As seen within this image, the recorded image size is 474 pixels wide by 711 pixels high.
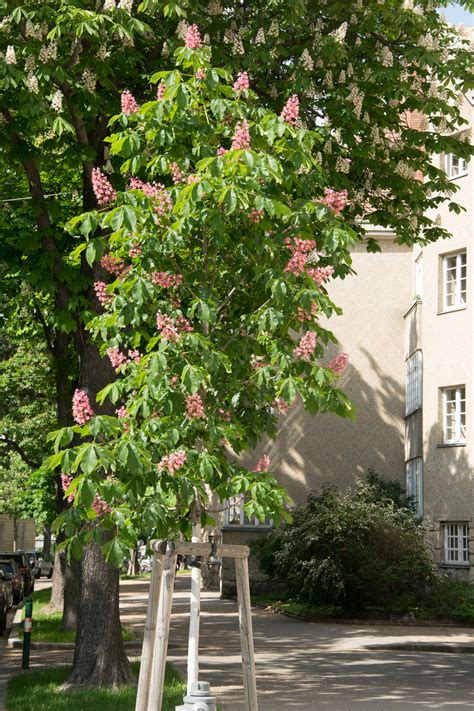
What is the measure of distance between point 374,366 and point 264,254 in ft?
103

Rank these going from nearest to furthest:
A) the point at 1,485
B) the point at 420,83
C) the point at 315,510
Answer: the point at 420,83 < the point at 315,510 < the point at 1,485

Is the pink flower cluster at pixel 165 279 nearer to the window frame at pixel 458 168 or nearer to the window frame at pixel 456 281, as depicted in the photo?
the window frame at pixel 458 168

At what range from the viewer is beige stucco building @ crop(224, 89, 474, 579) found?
1307 inches

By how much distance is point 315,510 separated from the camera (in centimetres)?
3234

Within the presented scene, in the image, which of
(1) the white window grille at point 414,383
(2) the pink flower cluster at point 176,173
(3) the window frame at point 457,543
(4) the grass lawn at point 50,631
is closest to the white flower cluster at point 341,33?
(2) the pink flower cluster at point 176,173

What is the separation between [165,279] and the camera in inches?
368

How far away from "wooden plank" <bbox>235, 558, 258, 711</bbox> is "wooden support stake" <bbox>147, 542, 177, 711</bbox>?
2.26 ft

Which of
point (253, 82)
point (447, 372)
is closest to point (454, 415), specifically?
point (447, 372)

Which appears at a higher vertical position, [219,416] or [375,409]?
[375,409]

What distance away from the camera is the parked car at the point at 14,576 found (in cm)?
4131

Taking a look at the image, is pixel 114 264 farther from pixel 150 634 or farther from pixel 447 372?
pixel 447 372

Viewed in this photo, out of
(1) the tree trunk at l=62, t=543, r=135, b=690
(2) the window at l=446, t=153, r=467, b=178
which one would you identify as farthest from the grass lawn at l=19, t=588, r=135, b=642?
(2) the window at l=446, t=153, r=467, b=178

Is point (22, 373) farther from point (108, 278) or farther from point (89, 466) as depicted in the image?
point (89, 466)

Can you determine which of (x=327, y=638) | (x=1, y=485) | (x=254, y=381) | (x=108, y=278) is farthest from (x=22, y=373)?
(x=1, y=485)
